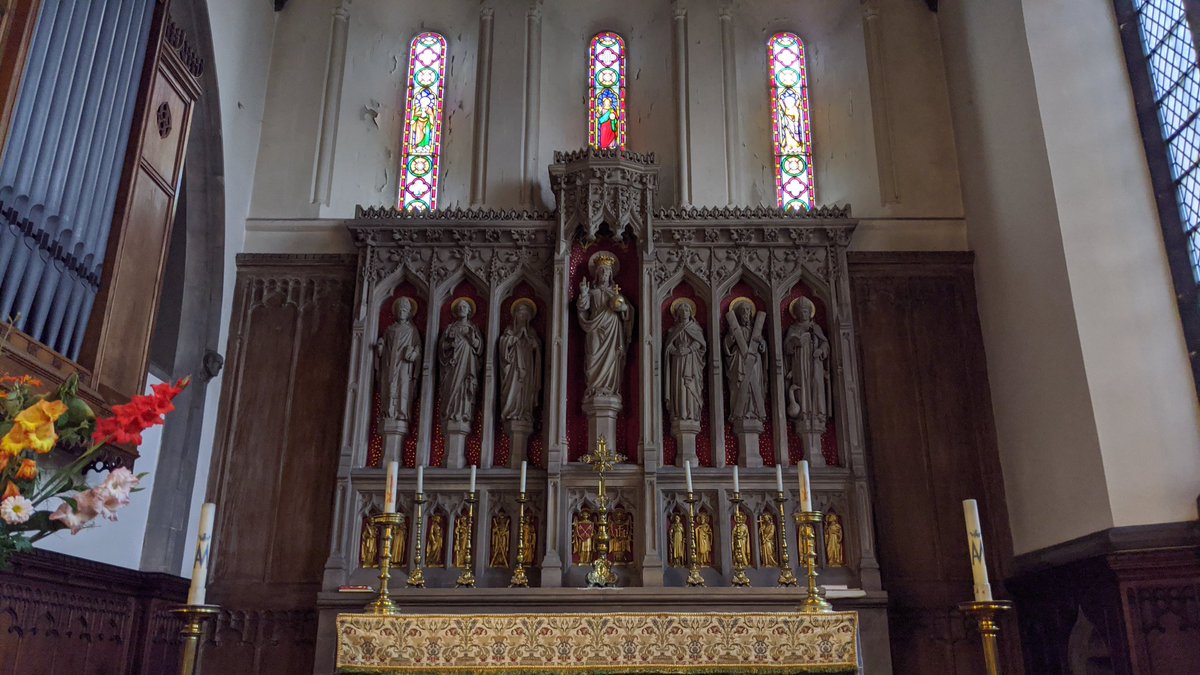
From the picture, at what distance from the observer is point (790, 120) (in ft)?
34.1

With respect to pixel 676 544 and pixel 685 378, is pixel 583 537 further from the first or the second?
pixel 685 378

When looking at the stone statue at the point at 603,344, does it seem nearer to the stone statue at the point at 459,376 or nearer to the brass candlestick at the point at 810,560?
the stone statue at the point at 459,376

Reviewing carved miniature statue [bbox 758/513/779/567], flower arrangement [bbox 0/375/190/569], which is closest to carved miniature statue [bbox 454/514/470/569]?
carved miniature statue [bbox 758/513/779/567]

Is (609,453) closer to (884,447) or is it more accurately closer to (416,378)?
(416,378)

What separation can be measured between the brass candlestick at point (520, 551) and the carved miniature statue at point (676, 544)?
126 cm

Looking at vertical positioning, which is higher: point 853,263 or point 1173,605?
point 853,263

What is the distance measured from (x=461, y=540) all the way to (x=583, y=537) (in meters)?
1.07

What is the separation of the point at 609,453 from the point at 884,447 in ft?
8.41

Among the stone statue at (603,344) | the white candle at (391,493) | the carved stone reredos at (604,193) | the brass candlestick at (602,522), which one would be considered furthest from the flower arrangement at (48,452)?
the carved stone reredos at (604,193)

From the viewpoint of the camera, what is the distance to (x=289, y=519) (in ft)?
28.0

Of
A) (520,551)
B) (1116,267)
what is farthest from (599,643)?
(1116,267)

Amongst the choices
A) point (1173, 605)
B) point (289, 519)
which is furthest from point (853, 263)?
point (289, 519)

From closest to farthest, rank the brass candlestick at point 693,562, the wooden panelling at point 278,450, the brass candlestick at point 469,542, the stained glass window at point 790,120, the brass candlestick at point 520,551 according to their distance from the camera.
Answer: the brass candlestick at point 693,562 < the brass candlestick at point 469,542 < the brass candlestick at point 520,551 < the wooden panelling at point 278,450 < the stained glass window at point 790,120

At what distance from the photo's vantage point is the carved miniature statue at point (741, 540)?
811 centimetres
